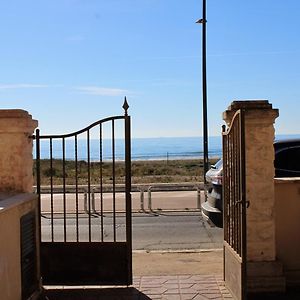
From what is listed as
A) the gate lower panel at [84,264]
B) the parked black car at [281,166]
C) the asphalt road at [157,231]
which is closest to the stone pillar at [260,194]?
the gate lower panel at [84,264]

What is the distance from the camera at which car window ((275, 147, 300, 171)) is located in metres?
10.0

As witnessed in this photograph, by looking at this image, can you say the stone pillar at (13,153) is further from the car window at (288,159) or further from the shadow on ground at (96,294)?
the car window at (288,159)

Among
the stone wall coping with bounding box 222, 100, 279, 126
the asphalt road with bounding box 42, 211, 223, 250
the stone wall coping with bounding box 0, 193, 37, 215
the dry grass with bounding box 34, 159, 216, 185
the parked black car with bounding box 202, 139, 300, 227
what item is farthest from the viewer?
the dry grass with bounding box 34, 159, 216, 185

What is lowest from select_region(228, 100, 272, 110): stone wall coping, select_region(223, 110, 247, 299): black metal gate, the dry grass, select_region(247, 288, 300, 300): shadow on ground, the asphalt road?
the dry grass

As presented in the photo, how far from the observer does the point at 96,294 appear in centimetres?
771

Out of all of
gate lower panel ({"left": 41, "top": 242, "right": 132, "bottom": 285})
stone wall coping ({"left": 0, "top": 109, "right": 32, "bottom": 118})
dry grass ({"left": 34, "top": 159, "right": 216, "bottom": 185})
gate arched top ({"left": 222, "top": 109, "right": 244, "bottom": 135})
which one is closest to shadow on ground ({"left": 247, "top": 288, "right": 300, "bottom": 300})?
gate lower panel ({"left": 41, "top": 242, "right": 132, "bottom": 285})

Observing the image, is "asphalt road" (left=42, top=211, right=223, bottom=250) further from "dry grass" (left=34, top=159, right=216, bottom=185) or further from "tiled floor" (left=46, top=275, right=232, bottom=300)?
"dry grass" (left=34, top=159, right=216, bottom=185)

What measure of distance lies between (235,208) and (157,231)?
21.6 ft

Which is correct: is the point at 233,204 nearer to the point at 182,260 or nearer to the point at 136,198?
the point at 182,260

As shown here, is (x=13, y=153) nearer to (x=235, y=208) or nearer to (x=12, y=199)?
(x=12, y=199)

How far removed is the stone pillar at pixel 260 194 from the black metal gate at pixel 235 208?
24 centimetres

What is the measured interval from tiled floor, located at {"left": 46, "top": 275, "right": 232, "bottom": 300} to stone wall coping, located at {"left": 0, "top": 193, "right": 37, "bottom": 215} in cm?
138

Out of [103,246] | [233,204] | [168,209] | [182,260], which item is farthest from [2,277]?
[168,209]

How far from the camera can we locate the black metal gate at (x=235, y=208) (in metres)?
6.61
